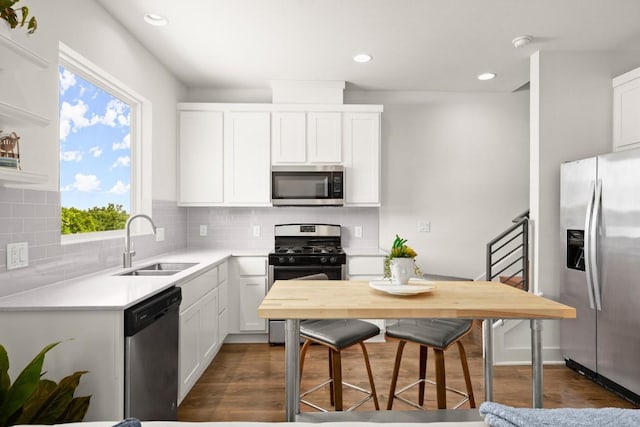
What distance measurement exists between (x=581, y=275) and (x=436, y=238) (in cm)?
165

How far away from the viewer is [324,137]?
4.01 meters

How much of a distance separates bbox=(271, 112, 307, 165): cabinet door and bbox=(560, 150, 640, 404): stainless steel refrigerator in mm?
2362

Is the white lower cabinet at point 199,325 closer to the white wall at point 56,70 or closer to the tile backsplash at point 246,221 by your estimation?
the tile backsplash at point 246,221

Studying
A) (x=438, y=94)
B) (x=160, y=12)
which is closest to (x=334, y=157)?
(x=438, y=94)

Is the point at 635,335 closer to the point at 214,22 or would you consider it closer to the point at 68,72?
the point at 214,22

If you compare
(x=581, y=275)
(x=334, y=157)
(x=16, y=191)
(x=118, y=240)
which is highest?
(x=334, y=157)

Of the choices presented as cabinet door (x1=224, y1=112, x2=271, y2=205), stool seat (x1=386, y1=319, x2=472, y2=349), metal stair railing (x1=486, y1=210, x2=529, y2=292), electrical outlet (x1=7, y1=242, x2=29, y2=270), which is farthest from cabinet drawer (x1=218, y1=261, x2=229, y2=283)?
metal stair railing (x1=486, y1=210, x2=529, y2=292)

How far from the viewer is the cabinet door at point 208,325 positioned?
291 centimetres

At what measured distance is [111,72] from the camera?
270cm

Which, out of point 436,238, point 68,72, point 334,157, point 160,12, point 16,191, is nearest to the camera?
point 16,191

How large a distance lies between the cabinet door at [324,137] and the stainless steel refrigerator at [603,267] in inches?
80.2

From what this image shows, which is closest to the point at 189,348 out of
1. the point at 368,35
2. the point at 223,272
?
the point at 223,272

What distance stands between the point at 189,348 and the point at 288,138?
2.25 meters

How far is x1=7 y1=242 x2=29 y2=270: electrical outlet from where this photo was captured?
1.78m
